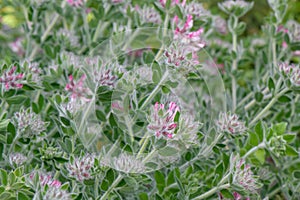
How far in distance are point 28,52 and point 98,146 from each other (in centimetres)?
65

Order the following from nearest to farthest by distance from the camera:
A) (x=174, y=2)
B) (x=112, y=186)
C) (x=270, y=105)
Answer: (x=112, y=186) → (x=270, y=105) → (x=174, y=2)

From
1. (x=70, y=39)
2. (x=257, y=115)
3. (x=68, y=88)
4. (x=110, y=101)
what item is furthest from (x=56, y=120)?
(x=257, y=115)

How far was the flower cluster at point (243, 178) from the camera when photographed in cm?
104

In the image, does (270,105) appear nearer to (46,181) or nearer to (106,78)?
(106,78)

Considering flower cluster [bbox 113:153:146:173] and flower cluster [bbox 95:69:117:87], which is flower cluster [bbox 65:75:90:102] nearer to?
flower cluster [bbox 95:69:117:87]

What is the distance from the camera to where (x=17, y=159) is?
109 cm

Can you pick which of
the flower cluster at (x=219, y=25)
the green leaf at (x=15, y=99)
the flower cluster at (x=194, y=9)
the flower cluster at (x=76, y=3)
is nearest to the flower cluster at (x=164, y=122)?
the green leaf at (x=15, y=99)

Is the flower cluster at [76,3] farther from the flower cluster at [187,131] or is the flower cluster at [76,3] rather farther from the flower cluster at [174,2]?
the flower cluster at [187,131]

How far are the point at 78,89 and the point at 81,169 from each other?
0.26 metres

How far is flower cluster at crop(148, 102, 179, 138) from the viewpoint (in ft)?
3.08

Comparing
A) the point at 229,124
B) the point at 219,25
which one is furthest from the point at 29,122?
the point at 219,25

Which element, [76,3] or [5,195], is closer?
[5,195]

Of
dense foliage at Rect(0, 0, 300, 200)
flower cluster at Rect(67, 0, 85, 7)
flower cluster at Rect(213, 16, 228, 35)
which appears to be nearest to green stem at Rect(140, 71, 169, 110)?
dense foliage at Rect(0, 0, 300, 200)

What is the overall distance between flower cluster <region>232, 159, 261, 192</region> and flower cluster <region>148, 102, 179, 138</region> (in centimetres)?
19
